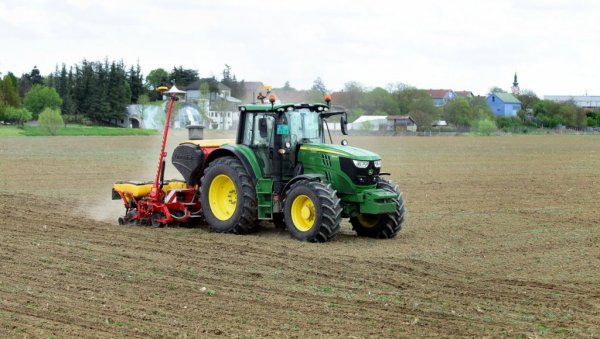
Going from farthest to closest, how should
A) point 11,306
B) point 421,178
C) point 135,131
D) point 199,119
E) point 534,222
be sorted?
1. point 135,131
2. point 421,178
3. point 199,119
4. point 534,222
5. point 11,306

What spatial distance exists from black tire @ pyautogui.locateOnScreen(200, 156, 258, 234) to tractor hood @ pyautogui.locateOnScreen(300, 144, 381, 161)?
1213 mm

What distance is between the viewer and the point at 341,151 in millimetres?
14453

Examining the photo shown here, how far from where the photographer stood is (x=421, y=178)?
28.4 meters

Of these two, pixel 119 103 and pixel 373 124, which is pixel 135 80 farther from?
pixel 373 124

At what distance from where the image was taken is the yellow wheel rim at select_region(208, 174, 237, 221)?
50.6 feet

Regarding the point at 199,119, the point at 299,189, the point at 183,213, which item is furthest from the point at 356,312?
the point at 199,119

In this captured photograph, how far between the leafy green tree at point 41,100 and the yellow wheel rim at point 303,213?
9225 cm

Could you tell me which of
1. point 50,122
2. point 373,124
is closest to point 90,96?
point 50,122

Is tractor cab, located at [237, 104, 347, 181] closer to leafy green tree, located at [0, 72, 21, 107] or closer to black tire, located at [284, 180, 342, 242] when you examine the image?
black tire, located at [284, 180, 342, 242]

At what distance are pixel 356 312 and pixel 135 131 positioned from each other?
7107cm

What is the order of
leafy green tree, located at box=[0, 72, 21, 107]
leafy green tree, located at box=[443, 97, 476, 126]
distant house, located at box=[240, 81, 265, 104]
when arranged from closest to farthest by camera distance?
A: distant house, located at box=[240, 81, 265, 104] < leafy green tree, located at box=[0, 72, 21, 107] < leafy green tree, located at box=[443, 97, 476, 126]

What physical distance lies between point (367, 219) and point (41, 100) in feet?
310

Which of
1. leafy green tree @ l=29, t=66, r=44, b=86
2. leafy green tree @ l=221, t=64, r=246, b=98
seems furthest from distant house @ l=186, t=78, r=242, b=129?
leafy green tree @ l=29, t=66, r=44, b=86

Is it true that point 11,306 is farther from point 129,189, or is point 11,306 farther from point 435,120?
point 435,120
